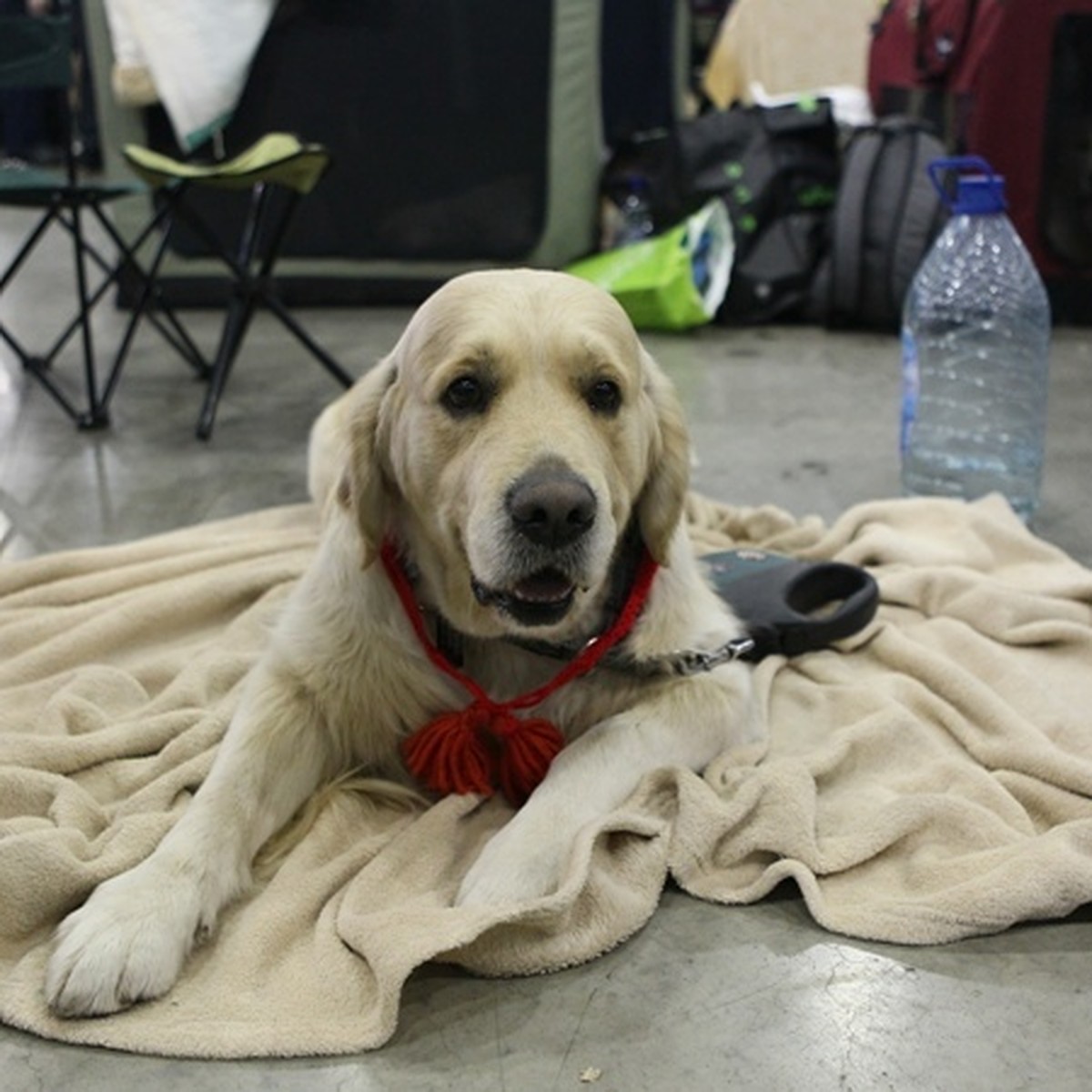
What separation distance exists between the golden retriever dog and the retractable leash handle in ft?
0.79

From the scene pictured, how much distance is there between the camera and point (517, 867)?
170 centimetres

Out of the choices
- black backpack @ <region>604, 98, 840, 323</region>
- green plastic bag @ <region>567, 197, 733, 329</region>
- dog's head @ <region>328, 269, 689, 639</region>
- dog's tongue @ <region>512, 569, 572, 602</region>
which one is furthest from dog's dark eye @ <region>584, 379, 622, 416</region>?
black backpack @ <region>604, 98, 840, 323</region>

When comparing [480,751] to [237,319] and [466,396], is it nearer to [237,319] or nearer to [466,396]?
[466,396]

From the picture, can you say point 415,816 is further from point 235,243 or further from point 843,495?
point 235,243

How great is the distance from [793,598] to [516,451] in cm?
95

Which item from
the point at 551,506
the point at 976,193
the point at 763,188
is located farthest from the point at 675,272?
the point at 551,506

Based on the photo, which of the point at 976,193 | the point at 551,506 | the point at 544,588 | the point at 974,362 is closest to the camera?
the point at 551,506

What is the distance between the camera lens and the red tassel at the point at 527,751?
1.96 meters

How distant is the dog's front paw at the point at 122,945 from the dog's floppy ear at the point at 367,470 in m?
0.56

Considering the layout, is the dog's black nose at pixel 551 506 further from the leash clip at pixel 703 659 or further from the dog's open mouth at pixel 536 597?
the leash clip at pixel 703 659

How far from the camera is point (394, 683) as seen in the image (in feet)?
6.61

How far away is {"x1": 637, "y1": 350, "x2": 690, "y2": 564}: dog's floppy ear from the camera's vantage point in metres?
2.02

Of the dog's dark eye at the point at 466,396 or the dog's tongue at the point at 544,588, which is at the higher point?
the dog's dark eye at the point at 466,396

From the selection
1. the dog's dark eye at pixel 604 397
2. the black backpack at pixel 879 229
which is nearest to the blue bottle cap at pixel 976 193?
the black backpack at pixel 879 229
